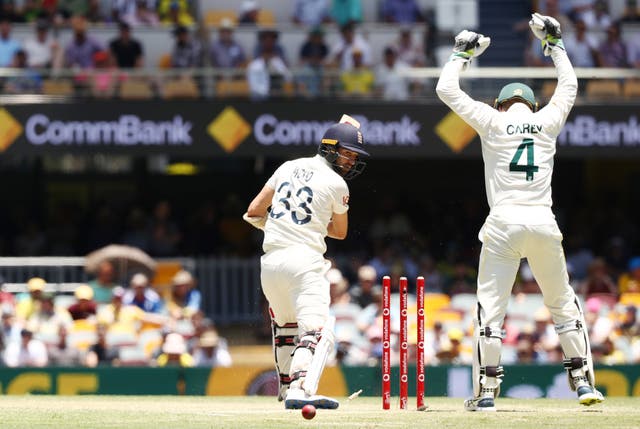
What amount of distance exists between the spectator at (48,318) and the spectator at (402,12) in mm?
6524

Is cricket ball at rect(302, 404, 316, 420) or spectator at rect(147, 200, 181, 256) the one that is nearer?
cricket ball at rect(302, 404, 316, 420)

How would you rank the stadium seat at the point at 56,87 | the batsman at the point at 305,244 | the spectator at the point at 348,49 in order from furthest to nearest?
the spectator at the point at 348,49 → the stadium seat at the point at 56,87 → the batsman at the point at 305,244

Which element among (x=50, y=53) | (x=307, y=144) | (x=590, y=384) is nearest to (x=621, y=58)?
(x=307, y=144)

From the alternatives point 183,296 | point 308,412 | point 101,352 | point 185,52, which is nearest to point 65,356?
point 101,352

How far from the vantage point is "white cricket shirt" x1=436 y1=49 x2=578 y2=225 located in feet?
30.7

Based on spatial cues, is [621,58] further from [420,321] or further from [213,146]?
[420,321]

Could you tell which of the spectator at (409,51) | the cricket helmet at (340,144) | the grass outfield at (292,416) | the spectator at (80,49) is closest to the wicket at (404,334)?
the grass outfield at (292,416)

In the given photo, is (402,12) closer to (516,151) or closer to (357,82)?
(357,82)

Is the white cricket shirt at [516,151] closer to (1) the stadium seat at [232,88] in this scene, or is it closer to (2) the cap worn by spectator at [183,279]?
(2) the cap worn by spectator at [183,279]

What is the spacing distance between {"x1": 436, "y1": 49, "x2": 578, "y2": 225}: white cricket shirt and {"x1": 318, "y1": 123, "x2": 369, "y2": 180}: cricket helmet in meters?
0.69

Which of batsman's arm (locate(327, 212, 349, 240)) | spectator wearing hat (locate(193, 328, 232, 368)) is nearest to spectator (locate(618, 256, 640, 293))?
spectator wearing hat (locate(193, 328, 232, 368))

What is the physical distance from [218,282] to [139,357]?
257 centimetres

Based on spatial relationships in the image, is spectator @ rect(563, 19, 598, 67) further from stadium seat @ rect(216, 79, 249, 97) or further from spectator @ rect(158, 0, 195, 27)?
spectator @ rect(158, 0, 195, 27)

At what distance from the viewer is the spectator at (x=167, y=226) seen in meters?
18.7
